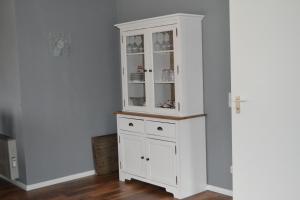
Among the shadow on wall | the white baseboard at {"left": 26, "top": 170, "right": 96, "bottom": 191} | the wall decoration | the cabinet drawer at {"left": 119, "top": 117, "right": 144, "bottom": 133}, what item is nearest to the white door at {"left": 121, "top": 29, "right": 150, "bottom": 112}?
the cabinet drawer at {"left": 119, "top": 117, "right": 144, "bottom": 133}

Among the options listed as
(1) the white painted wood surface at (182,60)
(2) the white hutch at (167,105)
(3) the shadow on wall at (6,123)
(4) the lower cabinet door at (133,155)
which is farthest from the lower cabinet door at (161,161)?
(3) the shadow on wall at (6,123)

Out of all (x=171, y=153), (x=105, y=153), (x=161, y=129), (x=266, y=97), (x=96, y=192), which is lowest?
(x=96, y=192)

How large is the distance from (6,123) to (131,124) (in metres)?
1.47

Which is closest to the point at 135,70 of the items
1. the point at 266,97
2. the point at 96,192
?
the point at 96,192

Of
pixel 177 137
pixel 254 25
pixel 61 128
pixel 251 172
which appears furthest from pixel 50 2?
pixel 251 172

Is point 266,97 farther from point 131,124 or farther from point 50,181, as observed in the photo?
point 50,181

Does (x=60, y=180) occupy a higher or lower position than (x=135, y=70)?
lower

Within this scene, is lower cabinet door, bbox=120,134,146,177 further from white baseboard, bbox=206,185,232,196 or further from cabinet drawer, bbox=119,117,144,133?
white baseboard, bbox=206,185,232,196

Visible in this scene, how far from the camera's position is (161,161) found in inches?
160

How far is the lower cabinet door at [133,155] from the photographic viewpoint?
430 cm

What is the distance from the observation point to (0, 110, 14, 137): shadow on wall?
4.53m

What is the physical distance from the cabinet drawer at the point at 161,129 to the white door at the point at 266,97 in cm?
78

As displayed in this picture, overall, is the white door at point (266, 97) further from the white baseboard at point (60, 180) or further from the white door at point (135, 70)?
the white baseboard at point (60, 180)

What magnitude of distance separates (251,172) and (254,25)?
116cm
